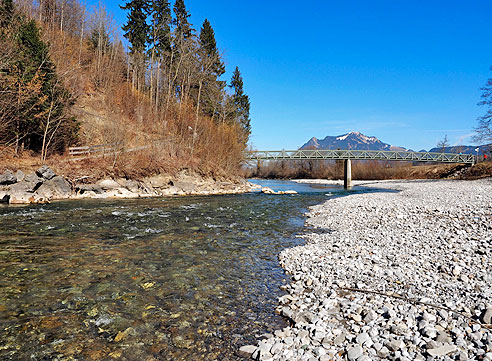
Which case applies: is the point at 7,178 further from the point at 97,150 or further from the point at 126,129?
the point at 126,129

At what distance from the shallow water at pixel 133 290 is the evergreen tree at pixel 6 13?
761 inches

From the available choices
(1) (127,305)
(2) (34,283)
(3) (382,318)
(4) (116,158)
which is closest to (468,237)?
(3) (382,318)

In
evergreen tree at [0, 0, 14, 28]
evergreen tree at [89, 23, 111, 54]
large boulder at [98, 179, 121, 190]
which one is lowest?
large boulder at [98, 179, 121, 190]

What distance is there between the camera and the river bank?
16.5 meters

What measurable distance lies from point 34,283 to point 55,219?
7631 millimetres

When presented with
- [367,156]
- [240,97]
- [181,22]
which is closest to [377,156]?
[367,156]

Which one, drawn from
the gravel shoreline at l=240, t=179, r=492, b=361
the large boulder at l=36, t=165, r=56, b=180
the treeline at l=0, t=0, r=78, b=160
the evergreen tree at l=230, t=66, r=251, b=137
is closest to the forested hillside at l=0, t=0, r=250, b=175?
the treeline at l=0, t=0, r=78, b=160

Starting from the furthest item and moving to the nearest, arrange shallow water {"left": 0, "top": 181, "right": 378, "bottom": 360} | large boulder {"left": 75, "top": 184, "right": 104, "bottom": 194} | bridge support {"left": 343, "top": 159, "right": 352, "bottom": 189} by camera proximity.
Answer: bridge support {"left": 343, "top": 159, "right": 352, "bottom": 189} < large boulder {"left": 75, "top": 184, "right": 104, "bottom": 194} < shallow water {"left": 0, "top": 181, "right": 378, "bottom": 360}

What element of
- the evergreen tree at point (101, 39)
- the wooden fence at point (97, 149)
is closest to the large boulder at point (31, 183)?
the wooden fence at point (97, 149)

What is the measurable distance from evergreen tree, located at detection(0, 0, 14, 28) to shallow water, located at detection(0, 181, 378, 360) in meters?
19.3

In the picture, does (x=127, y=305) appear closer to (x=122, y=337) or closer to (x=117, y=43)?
(x=122, y=337)

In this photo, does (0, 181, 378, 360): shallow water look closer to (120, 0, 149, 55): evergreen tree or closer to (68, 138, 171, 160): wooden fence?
(68, 138, 171, 160): wooden fence

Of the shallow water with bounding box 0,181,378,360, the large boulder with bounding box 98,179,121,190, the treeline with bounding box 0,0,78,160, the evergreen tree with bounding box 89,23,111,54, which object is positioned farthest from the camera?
the evergreen tree with bounding box 89,23,111,54

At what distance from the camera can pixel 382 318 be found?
14.1 feet
